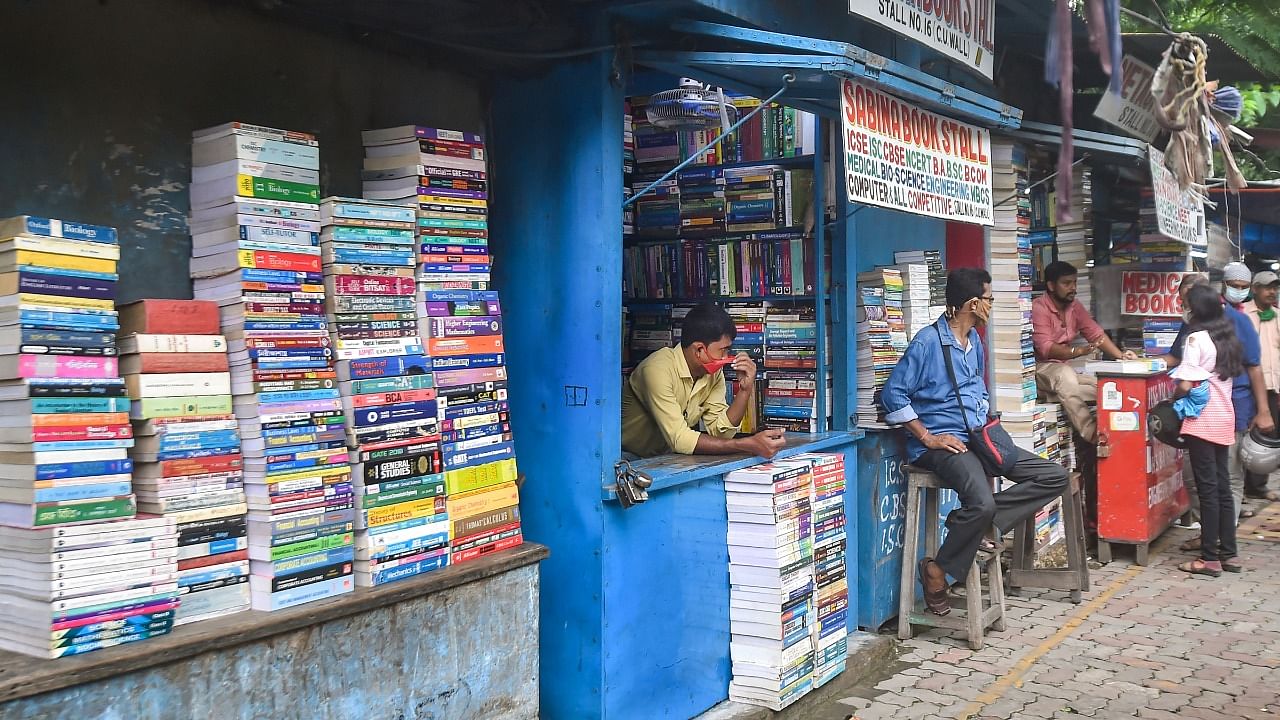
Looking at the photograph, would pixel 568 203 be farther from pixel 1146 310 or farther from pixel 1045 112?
pixel 1146 310

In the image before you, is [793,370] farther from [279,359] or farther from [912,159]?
[279,359]

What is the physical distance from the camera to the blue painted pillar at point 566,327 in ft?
13.4

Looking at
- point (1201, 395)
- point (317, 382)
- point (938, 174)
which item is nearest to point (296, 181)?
point (317, 382)

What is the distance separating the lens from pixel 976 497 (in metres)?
5.64

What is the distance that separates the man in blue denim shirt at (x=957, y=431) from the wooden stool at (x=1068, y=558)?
0.66 metres

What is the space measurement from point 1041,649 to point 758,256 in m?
2.74

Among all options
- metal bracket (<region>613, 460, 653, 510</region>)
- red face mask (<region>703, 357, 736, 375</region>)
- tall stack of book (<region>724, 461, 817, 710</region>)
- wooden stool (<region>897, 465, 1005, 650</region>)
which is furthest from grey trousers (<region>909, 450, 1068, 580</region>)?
metal bracket (<region>613, 460, 653, 510</region>)

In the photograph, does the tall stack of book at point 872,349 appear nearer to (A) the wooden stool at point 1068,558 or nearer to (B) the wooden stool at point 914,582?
(B) the wooden stool at point 914,582

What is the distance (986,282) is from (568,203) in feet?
9.52

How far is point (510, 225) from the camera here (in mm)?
4328

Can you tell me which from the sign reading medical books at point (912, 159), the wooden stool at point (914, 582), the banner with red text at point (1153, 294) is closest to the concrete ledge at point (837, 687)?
the wooden stool at point (914, 582)

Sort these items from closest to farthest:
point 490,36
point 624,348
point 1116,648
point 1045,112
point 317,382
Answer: point 317,382 < point 490,36 < point 1116,648 < point 624,348 < point 1045,112

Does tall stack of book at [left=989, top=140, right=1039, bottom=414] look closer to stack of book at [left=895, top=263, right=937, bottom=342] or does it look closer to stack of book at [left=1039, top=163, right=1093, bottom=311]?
stack of book at [left=895, top=263, right=937, bottom=342]

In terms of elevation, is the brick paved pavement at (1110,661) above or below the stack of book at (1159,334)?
below
